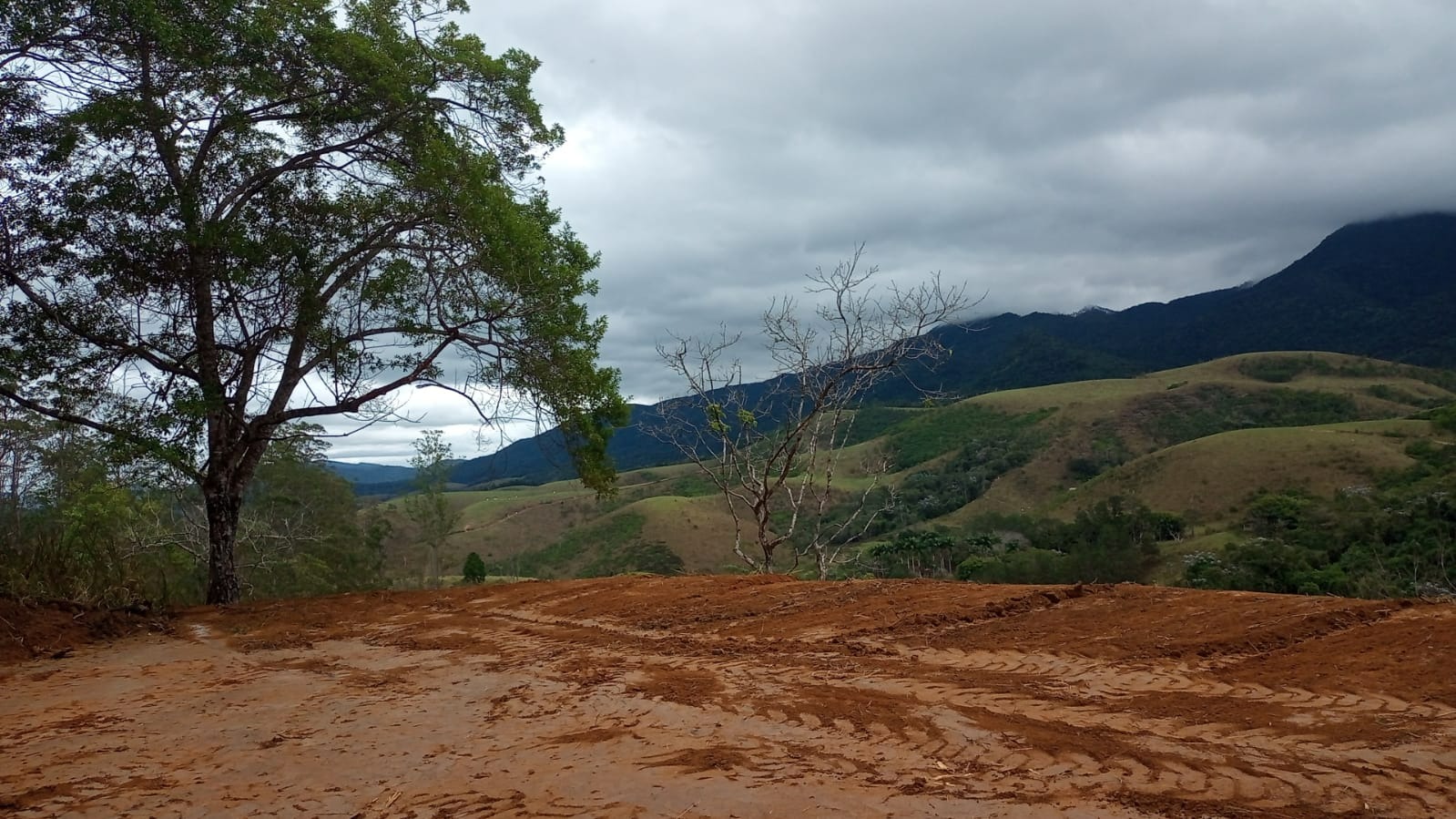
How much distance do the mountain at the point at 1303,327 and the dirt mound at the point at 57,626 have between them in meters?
104

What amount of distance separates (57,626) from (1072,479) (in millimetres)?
74988

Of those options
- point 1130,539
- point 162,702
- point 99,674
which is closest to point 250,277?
point 99,674

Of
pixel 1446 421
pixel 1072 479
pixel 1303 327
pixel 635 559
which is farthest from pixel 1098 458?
pixel 1303 327

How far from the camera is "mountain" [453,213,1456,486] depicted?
124m

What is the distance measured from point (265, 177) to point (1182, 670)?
1075 cm

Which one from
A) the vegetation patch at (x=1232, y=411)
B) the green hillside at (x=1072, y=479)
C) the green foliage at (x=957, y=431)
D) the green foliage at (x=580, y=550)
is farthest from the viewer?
the green foliage at (x=957, y=431)

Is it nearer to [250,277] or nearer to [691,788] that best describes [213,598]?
[250,277]

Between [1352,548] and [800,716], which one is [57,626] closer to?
[800,716]

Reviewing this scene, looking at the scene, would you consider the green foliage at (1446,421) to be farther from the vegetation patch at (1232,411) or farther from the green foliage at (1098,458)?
the green foliage at (1098,458)

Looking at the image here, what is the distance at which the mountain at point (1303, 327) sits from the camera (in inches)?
4892

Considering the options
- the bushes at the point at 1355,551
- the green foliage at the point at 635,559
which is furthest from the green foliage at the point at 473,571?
the bushes at the point at 1355,551

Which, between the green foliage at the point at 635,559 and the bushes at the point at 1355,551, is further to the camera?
the green foliage at the point at 635,559

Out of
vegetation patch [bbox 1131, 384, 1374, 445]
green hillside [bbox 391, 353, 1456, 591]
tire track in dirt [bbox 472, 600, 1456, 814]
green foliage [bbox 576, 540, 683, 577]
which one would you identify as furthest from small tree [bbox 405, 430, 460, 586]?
vegetation patch [bbox 1131, 384, 1374, 445]

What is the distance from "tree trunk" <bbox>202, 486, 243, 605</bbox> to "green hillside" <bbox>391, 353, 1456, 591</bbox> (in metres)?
28.7
